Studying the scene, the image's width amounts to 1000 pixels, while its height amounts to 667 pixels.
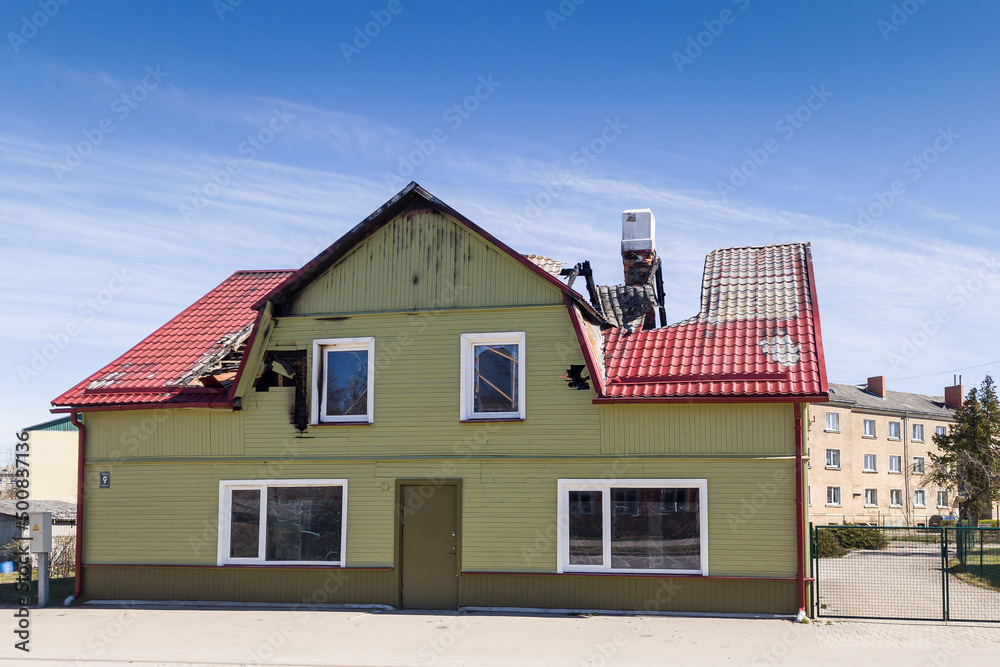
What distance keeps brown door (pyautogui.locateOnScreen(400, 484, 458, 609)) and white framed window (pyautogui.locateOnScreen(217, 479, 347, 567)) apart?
1127 millimetres

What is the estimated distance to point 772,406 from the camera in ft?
46.6

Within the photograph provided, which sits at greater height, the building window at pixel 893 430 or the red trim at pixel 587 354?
the red trim at pixel 587 354

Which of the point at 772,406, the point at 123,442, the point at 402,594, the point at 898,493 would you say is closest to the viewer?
the point at 772,406

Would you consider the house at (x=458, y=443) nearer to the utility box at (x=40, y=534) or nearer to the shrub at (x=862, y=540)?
the utility box at (x=40, y=534)

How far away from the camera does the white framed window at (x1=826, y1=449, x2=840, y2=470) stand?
54.3m

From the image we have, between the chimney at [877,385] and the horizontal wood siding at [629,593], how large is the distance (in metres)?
51.6

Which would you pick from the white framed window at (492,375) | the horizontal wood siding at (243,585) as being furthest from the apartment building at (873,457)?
the horizontal wood siding at (243,585)

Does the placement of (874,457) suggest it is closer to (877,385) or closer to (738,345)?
(877,385)

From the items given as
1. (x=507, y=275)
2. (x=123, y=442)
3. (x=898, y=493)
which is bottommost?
(x=898, y=493)

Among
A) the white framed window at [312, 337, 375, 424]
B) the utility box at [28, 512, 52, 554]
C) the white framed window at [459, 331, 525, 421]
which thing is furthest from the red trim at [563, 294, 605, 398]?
the utility box at [28, 512, 52, 554]

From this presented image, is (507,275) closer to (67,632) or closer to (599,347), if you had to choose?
(599,347)

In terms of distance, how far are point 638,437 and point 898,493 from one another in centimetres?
5075

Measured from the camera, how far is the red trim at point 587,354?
1460cm

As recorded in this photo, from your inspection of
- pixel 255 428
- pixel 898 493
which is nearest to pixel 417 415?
pixel 255 428
